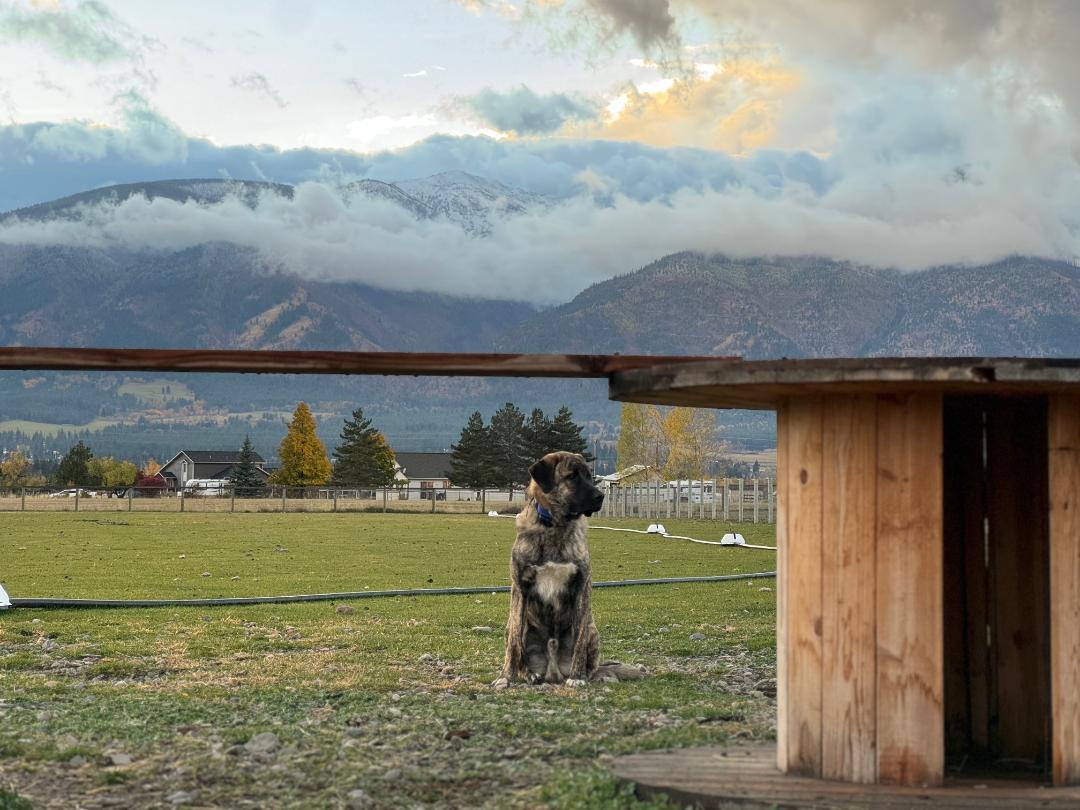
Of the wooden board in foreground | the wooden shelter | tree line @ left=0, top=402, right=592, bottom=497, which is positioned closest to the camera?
the wooden board in foreground

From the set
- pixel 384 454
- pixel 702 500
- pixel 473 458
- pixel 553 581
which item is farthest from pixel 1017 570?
pixel 384 454

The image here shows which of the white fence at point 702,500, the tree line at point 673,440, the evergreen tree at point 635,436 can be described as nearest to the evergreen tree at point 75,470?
the evergreen tree at point 635,436

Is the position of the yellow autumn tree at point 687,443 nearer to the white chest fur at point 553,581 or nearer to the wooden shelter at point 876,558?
the white chest fur at point 553,581

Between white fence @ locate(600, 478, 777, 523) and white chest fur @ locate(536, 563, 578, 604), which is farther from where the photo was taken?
white fence @ locate(600, 478, 777, 523)

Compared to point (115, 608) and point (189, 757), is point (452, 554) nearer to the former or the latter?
point (115, 608)

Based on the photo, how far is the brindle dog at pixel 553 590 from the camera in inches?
396

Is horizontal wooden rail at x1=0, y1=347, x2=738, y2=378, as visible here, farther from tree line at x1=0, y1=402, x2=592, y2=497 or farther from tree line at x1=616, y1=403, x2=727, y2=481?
tree line at x1=0, y1=402, x2=592, y2=497

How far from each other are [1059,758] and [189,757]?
14.8ft

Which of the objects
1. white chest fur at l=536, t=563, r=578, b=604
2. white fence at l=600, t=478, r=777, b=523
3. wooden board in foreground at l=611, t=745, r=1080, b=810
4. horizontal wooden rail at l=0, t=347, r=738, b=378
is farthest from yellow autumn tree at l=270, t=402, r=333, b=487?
wooden board in foreground at l=611, t=745, r=1080, b=810

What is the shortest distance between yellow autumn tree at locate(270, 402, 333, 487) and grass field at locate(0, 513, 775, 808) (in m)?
96.9

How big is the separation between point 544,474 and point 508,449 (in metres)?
115

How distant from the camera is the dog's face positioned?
398 inches

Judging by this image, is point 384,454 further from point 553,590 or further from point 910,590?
point 910,590

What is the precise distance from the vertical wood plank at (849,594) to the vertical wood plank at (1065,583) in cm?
89
